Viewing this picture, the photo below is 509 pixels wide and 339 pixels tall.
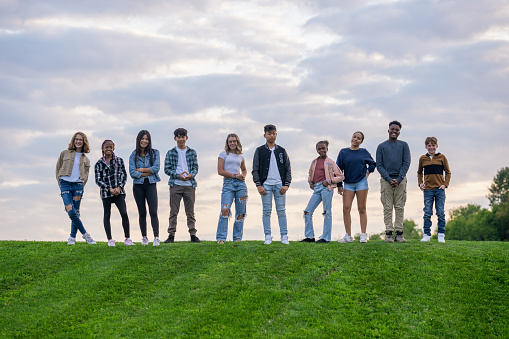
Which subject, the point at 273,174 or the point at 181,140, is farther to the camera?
the point at 181,140

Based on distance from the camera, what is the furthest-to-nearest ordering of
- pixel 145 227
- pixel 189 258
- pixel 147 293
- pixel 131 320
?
pixel 145 227, pixel 189 258, pixel 147 293, pixel 131 320

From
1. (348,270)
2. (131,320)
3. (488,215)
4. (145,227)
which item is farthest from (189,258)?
(488,215)

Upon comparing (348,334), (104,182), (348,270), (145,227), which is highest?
(104,182)

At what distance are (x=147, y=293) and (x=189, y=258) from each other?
240 cm

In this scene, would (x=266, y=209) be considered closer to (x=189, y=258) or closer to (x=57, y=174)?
(x=189, y=258)

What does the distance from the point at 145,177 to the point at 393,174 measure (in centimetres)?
828

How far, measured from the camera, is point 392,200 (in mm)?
16188

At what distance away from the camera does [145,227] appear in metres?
15.9

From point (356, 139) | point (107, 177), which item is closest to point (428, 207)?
point (356, 139)

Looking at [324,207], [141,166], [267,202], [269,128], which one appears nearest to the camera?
[267,202]

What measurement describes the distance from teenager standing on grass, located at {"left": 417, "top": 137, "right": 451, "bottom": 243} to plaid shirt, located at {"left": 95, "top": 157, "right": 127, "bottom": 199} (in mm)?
10456

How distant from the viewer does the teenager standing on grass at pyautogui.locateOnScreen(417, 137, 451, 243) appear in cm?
1677

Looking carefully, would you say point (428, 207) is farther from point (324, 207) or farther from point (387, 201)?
point (324, 207)

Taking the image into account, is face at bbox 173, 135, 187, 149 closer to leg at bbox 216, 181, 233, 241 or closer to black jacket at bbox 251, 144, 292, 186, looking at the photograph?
leg at bbox 216, 181, 233, 241
